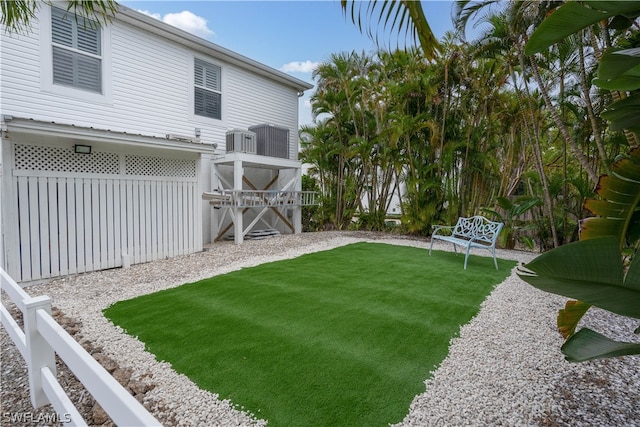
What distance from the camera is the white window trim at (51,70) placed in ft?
19.6

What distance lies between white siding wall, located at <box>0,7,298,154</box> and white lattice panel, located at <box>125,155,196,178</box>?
5.68ft

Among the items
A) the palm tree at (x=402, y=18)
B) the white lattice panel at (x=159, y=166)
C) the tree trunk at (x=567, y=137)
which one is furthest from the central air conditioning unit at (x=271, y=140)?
the palm tree at (x=402, y=18)

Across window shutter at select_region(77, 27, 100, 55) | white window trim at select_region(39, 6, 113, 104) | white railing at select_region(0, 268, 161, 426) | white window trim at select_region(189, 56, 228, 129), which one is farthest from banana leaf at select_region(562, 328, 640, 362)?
white window trim at select_region(189, 56, 228, 129)

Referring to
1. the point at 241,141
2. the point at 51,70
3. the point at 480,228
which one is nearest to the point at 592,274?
the point at 480,228

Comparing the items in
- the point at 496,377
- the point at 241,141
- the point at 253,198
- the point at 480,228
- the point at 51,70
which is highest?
the point at 51,70

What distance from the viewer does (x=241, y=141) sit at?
812 centimetres

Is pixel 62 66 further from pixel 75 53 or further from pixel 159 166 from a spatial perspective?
pixel 159 166

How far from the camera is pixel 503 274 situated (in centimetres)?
546

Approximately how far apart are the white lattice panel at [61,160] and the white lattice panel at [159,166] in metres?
0.27

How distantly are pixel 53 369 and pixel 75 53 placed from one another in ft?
22.6

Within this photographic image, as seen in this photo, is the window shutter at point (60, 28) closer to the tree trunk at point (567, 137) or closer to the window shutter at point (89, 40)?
the window shutter at point (89, 40)

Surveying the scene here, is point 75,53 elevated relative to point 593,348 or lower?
elevated

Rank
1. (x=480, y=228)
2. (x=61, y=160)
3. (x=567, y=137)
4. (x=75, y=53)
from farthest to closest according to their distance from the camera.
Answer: (x=480, y=228) → (x=75, y=53) → (x=567, y=137) → (x=61, y=160)

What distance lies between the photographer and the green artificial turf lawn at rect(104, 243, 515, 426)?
2086 mm
